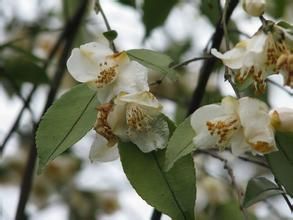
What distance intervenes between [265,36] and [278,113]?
69 mm

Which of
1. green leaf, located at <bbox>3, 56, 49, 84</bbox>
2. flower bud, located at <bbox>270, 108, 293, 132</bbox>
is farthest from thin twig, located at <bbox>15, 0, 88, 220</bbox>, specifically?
flower bud, located at <bbox>270, 108, 293, 132</bbox>

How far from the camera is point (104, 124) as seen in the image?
73 centimetres

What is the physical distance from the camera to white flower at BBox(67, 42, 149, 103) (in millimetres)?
735

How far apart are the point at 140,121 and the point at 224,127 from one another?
7 centimetres

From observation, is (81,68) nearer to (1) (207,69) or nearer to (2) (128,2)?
(1) (207,69)

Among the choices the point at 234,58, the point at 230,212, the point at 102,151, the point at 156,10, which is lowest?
the point at 230,212

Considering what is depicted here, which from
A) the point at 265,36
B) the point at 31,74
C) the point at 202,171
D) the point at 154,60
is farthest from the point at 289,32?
the point at 202,171

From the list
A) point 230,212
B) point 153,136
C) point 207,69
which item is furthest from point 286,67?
point 230,212

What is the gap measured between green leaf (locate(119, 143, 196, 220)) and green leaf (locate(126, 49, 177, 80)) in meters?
0.07

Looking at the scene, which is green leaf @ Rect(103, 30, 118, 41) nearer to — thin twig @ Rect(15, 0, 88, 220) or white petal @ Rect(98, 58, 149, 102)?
white petal @ Rect(98, 58, 149, 102)

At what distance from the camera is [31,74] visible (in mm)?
1273

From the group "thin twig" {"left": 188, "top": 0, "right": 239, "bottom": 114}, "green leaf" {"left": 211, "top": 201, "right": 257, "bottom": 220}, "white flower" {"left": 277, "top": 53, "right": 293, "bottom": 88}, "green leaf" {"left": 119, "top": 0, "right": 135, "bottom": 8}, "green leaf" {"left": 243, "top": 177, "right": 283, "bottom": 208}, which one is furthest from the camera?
"green leaf" {"left": 119, "top": 0, "right": 135, "bottom": 8}

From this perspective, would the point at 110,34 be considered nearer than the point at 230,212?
Yes

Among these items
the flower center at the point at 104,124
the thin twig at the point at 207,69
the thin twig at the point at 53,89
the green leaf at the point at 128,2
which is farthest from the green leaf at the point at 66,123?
the green leaf at the point at 128,2
